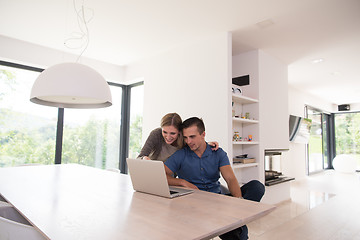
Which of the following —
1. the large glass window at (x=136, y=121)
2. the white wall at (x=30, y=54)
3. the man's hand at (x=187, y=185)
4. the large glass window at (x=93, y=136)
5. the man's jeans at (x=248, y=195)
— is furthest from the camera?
the large glass window at (x=136, y=121)

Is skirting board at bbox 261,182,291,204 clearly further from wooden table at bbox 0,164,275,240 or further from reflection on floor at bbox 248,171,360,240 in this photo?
wooden table at bbox 0,164,275,240

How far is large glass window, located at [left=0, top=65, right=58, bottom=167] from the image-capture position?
369 cm

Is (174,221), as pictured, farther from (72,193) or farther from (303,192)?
(303,192)

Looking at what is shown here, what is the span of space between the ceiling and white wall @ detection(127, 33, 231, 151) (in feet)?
0.63

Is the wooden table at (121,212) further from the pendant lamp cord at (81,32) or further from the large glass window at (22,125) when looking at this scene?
the large glass window at (22,125)

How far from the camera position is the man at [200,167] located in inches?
72.3

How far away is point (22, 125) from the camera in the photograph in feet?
12.6

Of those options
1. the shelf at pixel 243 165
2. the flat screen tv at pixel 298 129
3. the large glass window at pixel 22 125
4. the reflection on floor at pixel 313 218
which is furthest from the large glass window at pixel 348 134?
the large glass window at pixel 22 125

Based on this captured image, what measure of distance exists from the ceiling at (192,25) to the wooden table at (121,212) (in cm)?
200

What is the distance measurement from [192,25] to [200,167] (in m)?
2.02

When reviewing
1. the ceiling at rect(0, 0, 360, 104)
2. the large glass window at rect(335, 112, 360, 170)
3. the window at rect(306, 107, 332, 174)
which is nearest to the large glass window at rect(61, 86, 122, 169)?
the ceiling at rect(0, 0, 360, 104)

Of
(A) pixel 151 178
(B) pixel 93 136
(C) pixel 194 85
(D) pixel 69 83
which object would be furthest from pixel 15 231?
(B) pixel 93 136

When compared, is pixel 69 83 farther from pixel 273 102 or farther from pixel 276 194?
pixel 276 194

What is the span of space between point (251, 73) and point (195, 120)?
96.0 inches
